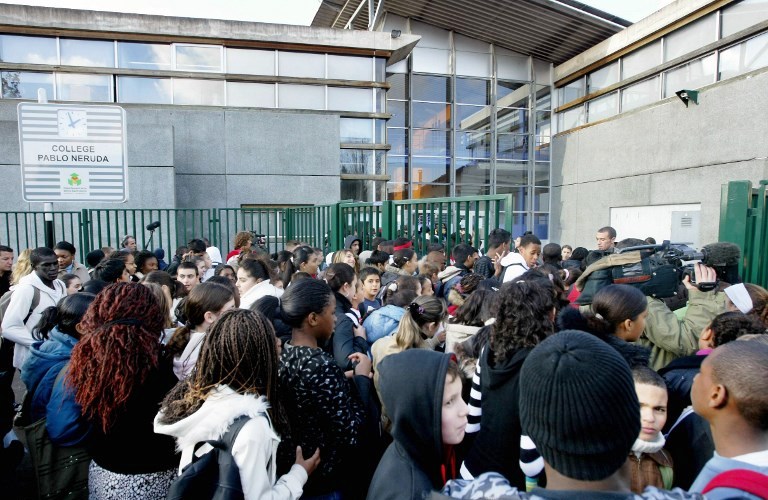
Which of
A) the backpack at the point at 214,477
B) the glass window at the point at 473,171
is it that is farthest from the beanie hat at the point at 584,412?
the glass window at the point at 473,171

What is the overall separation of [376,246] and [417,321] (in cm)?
362

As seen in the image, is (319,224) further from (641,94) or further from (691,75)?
(641,94)

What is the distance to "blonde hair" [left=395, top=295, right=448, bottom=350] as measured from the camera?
304 centimetres

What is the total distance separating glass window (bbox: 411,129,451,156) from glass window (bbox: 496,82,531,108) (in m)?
2.55

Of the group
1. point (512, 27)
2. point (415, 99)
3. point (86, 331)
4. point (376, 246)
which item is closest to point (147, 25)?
point (415, 99)

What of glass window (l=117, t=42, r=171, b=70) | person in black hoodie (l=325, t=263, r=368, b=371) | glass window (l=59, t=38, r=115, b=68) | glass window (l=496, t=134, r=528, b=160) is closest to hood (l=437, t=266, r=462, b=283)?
person in black hoodie (l=325, t=263, r=368, b=371)

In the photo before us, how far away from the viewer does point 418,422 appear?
66.8 inches

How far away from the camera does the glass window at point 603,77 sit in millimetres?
15211

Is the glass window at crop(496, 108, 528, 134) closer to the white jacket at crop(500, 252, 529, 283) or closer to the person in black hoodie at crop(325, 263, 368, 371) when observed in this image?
the white jacket at crop(500, 252, 529, 283)

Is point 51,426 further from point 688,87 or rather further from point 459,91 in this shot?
point 459,91

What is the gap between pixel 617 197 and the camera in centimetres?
1486

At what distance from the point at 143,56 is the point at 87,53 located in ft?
4.26

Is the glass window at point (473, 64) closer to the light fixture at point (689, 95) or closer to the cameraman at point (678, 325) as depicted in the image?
the light fixture at point (689, 95)

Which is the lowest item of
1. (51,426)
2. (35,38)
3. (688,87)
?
(51,426)
